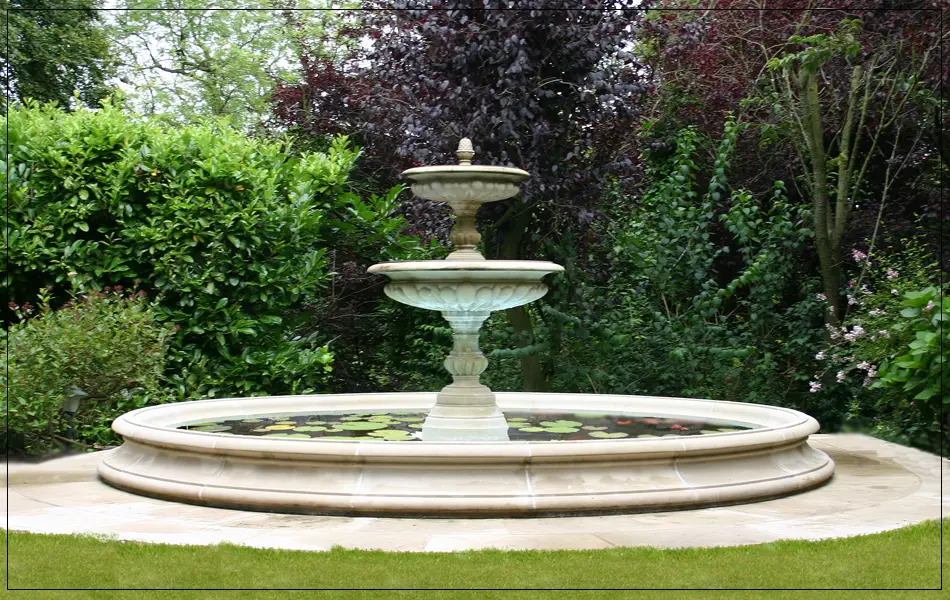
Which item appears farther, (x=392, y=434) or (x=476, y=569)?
(x=392, y=434)

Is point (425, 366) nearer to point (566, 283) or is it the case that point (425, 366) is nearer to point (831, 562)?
Answer: point (566, 283)

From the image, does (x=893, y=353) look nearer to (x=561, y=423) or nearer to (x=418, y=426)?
(x=561, y=423)

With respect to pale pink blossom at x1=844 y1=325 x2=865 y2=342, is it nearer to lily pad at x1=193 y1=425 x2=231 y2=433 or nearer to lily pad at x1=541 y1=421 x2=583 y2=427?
lily pad at x1=541 y1=421 x2=583 y2=427

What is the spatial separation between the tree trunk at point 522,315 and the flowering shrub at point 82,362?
179 inches

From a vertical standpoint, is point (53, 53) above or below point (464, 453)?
above

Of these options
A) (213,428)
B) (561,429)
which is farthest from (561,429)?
(213,428)

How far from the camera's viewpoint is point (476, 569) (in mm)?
5535

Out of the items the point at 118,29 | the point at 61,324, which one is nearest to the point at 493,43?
the point at 61,324

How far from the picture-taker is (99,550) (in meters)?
5.96

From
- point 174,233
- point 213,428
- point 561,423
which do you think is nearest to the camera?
point 213,428

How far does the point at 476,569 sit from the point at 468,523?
4.16ft

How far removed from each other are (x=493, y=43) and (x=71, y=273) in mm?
5188

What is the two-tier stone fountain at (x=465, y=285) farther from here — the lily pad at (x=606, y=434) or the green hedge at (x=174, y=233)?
the green hedge at (x=174, y=233)

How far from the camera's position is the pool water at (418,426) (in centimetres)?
924
